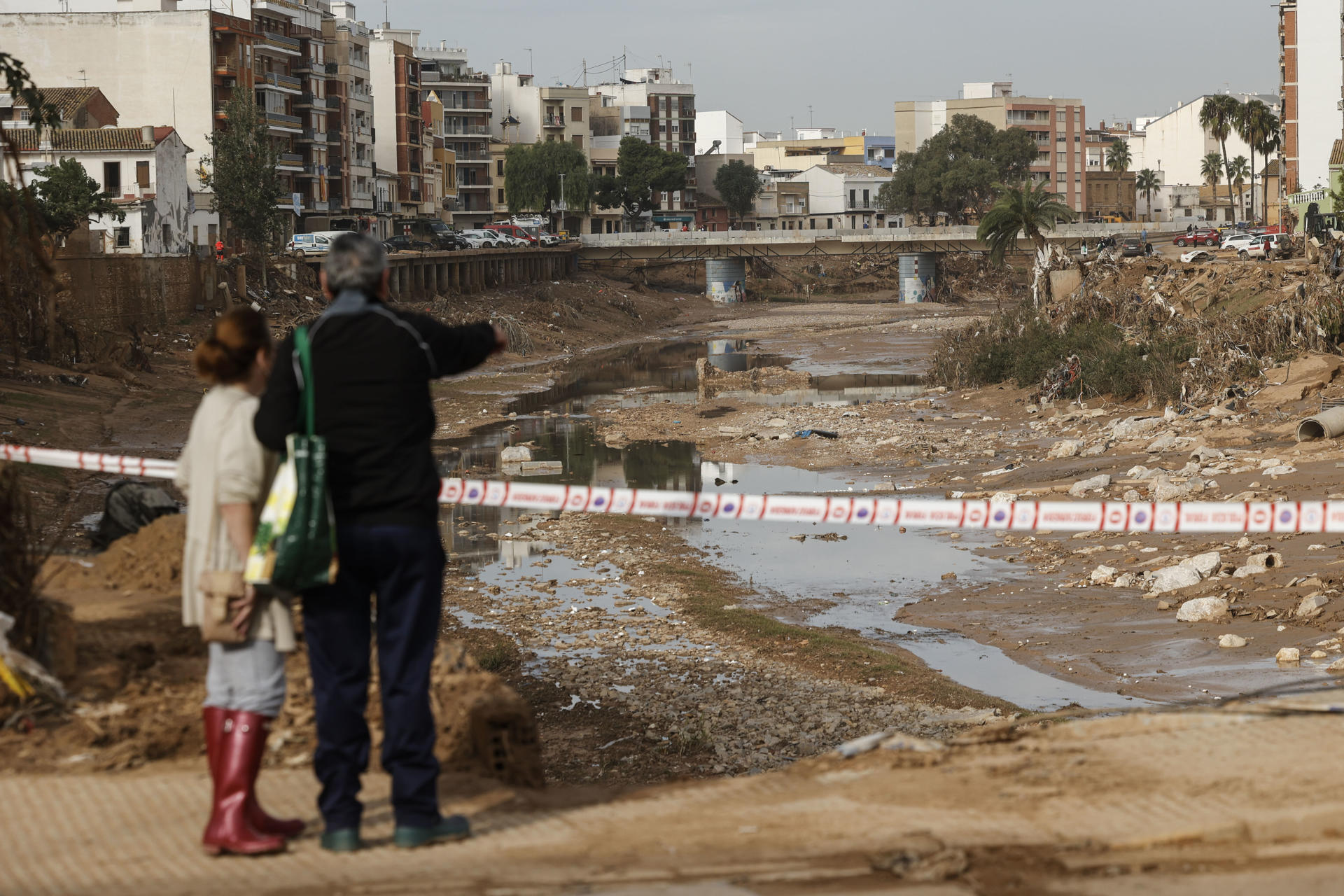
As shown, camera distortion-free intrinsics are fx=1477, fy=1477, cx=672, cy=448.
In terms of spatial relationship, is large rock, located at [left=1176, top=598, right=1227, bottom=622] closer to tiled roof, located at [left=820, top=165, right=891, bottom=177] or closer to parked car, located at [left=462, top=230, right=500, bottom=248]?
parked car, located at [left=462, top=230, right=500, bottom=248]

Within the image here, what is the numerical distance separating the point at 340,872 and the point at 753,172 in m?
122

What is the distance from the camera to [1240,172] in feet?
397

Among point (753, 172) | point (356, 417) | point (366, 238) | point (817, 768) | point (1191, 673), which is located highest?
point (753, 172)

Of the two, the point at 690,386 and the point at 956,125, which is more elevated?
the point at 956,125

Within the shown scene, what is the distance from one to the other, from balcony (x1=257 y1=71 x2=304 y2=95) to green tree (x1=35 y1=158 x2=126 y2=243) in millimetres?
27081

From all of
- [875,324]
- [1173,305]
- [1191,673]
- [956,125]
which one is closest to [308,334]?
[1191,673]

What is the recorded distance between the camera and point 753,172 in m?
124

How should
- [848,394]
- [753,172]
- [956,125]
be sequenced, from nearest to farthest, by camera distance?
1. [848,394]
2. [956,125]
3. [753,172]

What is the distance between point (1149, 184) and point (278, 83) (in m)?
83.7

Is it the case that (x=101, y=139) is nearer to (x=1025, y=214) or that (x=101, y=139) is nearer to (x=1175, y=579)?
(x=1025, y=214)

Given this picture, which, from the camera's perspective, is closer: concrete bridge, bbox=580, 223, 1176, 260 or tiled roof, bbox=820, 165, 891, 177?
concrete bridge, bbox=580, 223, 1176, 260

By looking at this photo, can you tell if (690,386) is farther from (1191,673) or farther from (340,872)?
(340,872)

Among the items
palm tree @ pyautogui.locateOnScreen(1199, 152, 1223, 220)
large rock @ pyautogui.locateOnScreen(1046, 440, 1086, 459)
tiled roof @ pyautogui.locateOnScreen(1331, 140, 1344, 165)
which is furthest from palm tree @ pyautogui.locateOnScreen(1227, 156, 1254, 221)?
large rock @ pyautogui.locateOnScreen(1046, 440, 1086, 459)

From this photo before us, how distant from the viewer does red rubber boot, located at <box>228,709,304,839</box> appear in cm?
458
